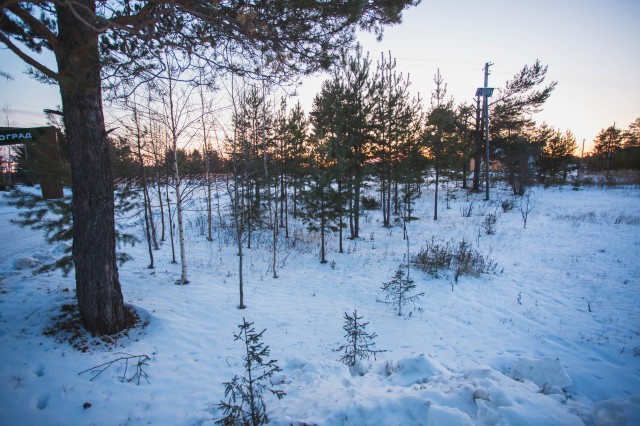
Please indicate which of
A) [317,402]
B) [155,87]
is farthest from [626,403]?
[155,87]

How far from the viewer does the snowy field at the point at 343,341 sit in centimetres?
309

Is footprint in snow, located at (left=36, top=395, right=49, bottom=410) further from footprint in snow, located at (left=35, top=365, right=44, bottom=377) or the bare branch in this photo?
the bare branch

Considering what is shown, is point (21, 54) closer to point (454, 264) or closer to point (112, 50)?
point (112, 50)

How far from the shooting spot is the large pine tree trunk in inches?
152

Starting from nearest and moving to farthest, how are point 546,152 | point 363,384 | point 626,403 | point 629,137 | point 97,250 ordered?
1. point 626,403
2. point 363,384
3. point 97,250
4. point 546,152
5. point 629,137

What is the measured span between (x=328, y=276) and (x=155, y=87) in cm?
768

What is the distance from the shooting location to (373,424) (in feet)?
9.05

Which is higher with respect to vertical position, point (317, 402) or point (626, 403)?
point (626, 403)

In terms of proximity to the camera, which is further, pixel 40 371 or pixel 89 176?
pixel 89 176

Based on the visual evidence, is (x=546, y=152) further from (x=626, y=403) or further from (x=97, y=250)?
(x=97, y=250)

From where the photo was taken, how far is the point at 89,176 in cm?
431

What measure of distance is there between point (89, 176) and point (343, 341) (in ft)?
18.6

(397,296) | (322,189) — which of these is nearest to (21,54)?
(322,189)

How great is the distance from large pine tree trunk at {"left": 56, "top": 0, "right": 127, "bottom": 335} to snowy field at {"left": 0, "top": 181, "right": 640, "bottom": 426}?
0.76m
